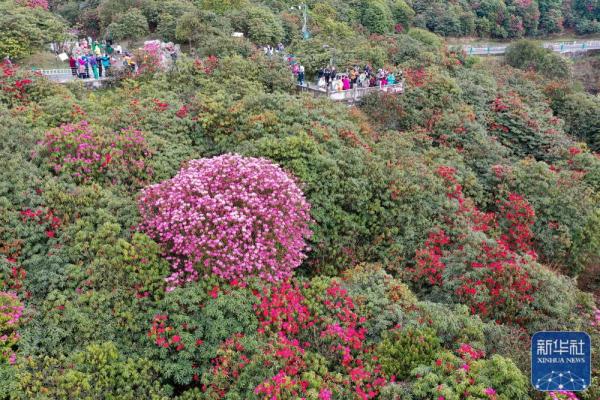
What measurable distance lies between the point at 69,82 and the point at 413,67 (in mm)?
14410

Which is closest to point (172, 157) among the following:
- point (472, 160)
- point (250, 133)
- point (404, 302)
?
point (250, 133)

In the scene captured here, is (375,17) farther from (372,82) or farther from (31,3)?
(31,3)

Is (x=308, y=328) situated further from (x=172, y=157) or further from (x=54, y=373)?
(x=172, y=157)

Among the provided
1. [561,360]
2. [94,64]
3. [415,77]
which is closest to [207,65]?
[94,64]

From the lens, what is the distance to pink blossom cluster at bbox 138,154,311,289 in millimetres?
9117

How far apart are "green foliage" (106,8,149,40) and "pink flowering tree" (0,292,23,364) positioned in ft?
69.0

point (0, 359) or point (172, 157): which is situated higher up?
point (172, 157)

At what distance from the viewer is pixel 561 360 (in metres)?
4.88

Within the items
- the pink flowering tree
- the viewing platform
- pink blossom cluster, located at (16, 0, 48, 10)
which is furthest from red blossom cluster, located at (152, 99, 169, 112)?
pink blossom cluster, located at (16, 0, 48, 10)

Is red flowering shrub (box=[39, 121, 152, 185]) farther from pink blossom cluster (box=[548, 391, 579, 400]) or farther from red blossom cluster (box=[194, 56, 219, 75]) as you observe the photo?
pink blossom cluster (box=[548, 391, 579, 400])

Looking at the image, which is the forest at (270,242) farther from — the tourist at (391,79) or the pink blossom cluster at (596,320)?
the tourist at (391,79)

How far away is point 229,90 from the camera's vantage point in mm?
16281

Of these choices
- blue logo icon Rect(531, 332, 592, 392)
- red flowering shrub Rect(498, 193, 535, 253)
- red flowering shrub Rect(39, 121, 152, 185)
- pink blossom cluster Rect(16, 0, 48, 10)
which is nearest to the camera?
blue logo icon Rect(531, 332, 592, 392)

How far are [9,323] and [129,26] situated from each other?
71.8 feet
